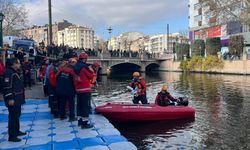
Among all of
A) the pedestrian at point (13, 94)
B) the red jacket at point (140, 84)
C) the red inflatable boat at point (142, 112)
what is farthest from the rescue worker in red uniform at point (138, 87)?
the pedestrian at point (13, 94)

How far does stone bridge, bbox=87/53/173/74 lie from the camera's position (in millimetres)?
58941

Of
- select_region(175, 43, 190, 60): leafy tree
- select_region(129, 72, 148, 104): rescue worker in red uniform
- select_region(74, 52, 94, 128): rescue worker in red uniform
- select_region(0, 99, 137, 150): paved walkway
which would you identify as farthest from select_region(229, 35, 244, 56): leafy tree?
select_region(74, 52, 94, 128): rescue worker in red uniform

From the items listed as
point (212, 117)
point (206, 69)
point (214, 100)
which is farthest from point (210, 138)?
point (206, 69)

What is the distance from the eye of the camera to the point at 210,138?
1170 centimetres

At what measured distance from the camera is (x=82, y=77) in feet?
31.3

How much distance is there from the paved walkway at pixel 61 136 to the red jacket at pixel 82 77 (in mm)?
1141

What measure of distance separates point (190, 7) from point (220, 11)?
1513 inches

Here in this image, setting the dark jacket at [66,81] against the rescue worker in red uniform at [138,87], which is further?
the rescue worker in red uniform at [138,87]

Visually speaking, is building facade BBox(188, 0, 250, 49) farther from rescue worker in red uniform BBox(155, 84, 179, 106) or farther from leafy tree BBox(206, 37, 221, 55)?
rescue worker in red uniform BBox(155, 84, 179, 106)

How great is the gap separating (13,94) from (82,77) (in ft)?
7.05

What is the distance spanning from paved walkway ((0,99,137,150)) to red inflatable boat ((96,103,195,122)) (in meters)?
1.85

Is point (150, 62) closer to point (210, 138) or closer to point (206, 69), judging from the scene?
point (206, 69)

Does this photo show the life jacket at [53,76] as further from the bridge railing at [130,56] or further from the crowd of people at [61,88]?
the bridge railing at [130,56]

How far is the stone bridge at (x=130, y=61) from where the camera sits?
58.9m
